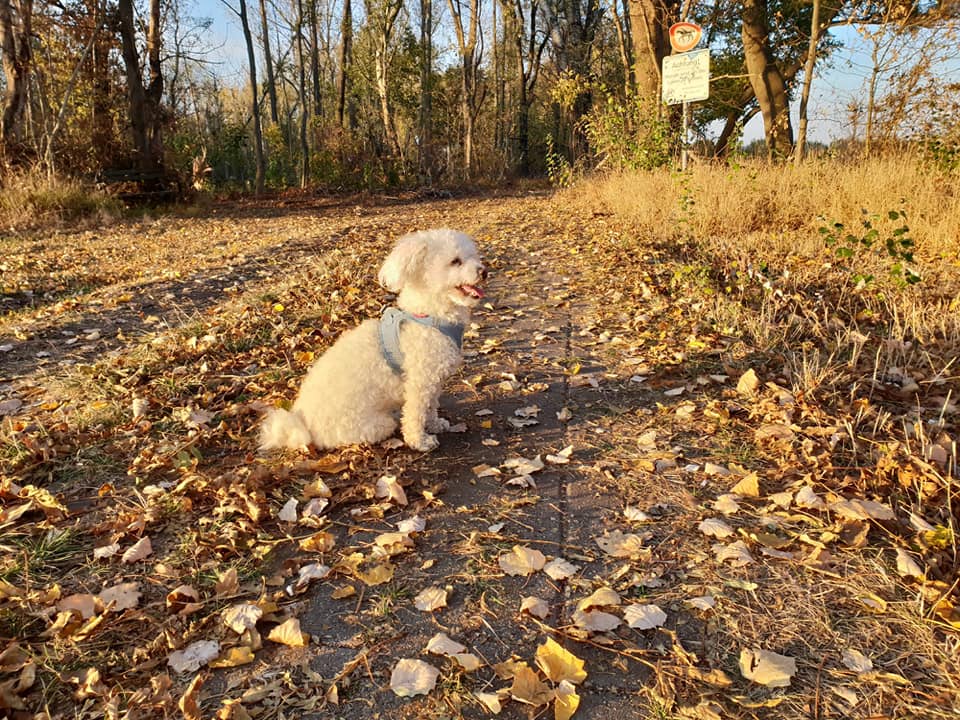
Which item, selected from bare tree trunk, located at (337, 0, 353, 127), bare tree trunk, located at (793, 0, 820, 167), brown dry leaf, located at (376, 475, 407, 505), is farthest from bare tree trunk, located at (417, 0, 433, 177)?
brown dry leaf, located at (376, 475, 407, 505)

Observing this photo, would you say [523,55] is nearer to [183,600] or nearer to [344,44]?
[344,44]

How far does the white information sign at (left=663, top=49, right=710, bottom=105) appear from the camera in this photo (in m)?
9.18

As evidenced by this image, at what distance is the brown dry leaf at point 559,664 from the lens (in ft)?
6.06

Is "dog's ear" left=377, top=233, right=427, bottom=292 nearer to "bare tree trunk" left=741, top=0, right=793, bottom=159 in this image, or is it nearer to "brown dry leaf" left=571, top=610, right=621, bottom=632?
"brown dry leaf" left=571, top=610, right=621, bottom=632

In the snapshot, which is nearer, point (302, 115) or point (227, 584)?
point (227, 584)

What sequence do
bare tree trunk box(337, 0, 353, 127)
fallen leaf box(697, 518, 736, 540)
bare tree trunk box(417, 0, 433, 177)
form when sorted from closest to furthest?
fallen leaf box(697, 518, 736, 540), bare tree trunk box(417, 0, 433, 177), bare tree trunk box(337, 0, 353, 127)

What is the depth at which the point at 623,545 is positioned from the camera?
8.18ft

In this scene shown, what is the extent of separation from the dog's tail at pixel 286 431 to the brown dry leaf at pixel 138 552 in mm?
802

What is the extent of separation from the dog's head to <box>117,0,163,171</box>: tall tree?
14572mm

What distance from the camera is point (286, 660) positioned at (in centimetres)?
196

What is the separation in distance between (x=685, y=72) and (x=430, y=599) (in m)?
9.98

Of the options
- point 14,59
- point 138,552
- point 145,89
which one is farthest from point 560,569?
point 145,89

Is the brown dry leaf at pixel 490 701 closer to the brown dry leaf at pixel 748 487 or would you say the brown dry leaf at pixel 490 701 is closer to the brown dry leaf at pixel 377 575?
the brown dry leaf at pixel 377 575

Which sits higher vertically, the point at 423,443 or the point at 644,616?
the point at 423,443
